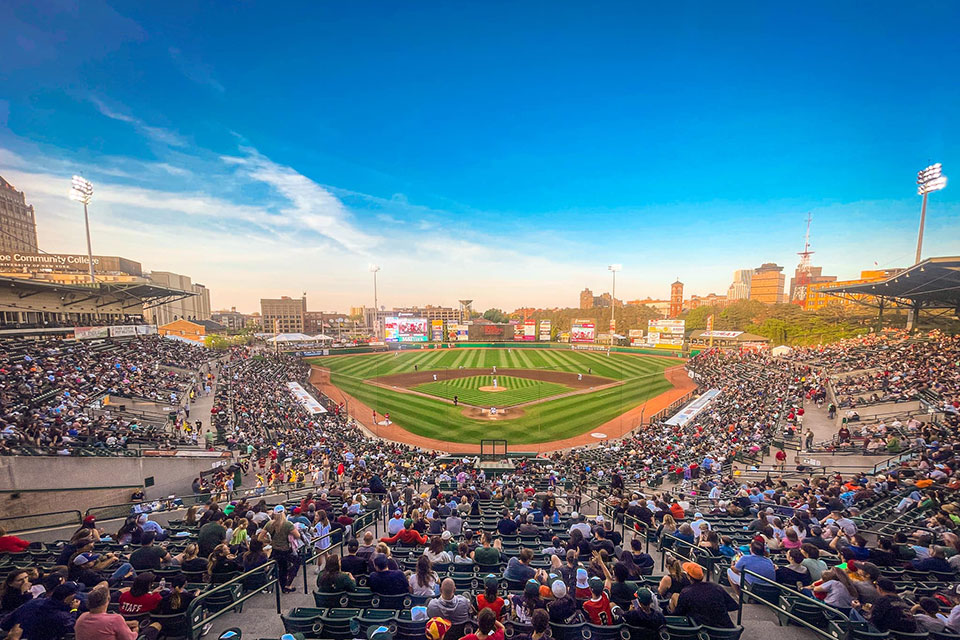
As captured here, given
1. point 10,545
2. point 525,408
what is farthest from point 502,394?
point 10,545

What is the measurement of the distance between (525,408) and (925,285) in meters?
31.0

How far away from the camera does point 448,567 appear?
6055mm

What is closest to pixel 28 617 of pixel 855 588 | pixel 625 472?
pixel 855 588

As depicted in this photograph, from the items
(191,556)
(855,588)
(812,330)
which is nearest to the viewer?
(855,588)

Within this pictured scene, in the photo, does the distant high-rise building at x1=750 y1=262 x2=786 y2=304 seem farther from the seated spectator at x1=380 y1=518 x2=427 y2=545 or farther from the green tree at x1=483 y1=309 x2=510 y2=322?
the seated spectator at x1=380 y1=518 x2=427 y2=545

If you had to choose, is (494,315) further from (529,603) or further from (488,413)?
(529,603)

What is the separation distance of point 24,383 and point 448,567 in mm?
22958

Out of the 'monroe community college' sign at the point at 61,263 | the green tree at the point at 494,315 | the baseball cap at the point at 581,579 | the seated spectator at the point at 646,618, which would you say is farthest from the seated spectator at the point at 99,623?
the green tree at the point at 494,315

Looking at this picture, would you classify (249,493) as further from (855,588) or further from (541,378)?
(541,378)

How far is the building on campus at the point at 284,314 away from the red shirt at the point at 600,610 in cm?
15095

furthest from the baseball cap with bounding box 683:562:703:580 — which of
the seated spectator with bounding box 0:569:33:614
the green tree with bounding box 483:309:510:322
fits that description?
the green tree with bounding box 483:309:510:322

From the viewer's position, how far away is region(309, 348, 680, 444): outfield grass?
26281mm

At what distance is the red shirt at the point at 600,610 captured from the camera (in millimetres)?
4184

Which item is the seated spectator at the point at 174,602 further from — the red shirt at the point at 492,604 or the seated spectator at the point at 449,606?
the red shirt at the point at 492,604
